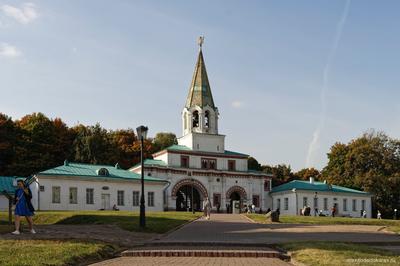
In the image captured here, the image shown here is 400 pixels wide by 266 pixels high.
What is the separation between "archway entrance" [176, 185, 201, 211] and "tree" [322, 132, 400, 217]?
23.5 m

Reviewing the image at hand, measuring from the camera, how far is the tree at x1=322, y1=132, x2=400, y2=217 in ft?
256

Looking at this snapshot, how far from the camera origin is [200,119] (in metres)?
70.7

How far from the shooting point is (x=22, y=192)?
61.1ft

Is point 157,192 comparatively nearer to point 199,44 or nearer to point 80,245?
point 199,44

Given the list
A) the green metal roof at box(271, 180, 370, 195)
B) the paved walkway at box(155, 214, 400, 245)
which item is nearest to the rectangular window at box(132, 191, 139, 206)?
the green metal roof at box(271, 180, 370, 195)

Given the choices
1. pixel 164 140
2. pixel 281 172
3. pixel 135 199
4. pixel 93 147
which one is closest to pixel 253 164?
pixel 281 172

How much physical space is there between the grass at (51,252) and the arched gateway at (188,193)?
50.3m

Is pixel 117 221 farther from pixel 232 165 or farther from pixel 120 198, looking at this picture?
pixel 232 165

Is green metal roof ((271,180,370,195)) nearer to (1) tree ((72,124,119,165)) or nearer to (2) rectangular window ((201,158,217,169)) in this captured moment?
(2) rectangular window ((201,158,217,169))

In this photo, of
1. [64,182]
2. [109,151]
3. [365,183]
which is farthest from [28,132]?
[365,183]

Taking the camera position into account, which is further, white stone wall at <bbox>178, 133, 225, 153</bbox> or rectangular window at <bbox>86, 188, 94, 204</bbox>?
white stone wall at <bbox>178, 133, 225, 153</bbox>

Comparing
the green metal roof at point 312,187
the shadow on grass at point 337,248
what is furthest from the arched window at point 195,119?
the shadow on grass at point 337,248

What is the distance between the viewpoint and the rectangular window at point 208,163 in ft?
230

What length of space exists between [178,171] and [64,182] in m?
15.4
